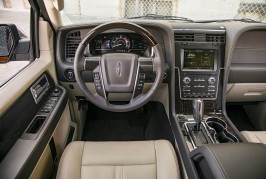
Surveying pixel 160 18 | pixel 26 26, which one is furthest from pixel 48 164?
pixel 160 18

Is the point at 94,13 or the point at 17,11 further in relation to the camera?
the point at 94,13

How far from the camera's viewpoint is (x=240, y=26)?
56.2 inches

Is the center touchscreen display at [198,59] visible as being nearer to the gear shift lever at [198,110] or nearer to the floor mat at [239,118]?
the gear shift lever at [198,110]

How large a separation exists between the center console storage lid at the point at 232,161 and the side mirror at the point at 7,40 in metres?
1.16

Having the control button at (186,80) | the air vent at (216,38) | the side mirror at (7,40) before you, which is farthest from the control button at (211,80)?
the side mirror at (7,40)

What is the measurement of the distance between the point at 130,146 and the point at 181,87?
0.56 metres

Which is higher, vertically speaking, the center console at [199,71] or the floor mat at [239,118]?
the center console at [199,71]

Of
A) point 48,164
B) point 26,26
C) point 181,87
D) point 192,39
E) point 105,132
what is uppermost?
point 26,26

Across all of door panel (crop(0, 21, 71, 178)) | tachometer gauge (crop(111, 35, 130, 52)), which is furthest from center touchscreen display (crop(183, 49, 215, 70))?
door panel (crop(0, 21, 71, 178))

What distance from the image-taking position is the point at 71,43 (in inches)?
57.9

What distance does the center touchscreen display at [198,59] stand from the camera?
1.46 m

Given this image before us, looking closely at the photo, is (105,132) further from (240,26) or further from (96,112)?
(240,26)

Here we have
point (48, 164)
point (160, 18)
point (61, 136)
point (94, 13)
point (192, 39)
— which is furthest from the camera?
point (94, 13)

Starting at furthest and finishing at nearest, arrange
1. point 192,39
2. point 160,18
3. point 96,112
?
point 96,112 < point 160,18 < point 192,39
